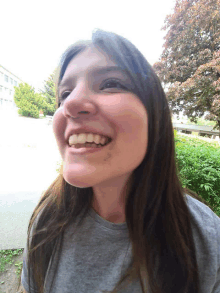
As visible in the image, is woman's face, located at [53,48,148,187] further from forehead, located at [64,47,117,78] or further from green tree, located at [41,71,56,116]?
green tree, located at [41,71,56,116]

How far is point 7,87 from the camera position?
830cm

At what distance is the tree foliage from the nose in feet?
16.4

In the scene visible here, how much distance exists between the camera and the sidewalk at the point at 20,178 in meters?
2.27

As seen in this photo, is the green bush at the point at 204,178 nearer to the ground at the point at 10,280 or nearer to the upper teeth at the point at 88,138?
the upper teeth at the point at 88,138

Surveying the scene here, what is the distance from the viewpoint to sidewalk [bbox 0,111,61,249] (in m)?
2.27

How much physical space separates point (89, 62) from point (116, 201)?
1.74 ft

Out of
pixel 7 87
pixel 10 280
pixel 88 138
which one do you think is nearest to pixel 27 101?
pixel 7 87

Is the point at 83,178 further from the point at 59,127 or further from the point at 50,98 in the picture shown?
the point at 50,98

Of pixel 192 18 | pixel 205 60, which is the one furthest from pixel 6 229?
pixel 192 18

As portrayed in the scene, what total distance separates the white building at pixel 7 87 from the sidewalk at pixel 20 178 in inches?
93.4

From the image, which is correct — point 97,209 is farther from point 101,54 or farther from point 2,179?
point 2,179

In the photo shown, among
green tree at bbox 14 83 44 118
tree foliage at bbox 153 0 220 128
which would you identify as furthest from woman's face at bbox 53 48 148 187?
green tree at bbox 14 83 44 118

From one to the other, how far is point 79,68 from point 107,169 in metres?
0.34

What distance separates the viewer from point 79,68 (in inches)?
20.9
